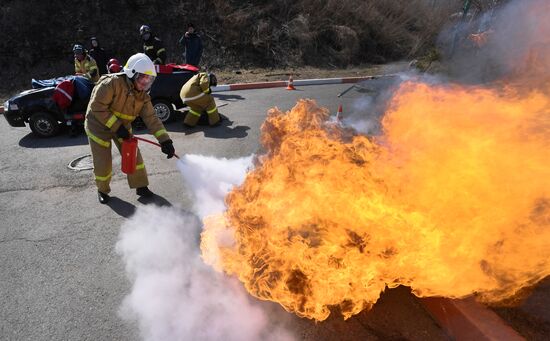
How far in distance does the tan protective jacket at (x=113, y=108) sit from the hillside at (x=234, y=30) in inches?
442

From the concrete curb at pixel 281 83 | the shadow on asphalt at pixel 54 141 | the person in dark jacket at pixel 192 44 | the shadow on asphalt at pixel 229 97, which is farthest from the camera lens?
the concrete curb at pixel 281 83

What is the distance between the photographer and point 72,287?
357cm

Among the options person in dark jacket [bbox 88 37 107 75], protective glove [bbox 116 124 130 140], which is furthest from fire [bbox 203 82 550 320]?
person in dark jacket [bbox 88 37 107 75]

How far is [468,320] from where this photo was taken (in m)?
2.81

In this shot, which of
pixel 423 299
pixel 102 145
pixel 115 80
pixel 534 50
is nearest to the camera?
pixel 423 299

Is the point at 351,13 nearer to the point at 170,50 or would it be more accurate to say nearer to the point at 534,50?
the point at 170,50

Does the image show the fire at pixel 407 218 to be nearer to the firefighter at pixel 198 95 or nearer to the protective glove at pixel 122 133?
the protective glove at pixel 122 133

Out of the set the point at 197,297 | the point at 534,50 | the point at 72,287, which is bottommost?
the point at 72,287

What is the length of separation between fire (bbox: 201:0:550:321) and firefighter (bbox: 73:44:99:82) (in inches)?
→ 308

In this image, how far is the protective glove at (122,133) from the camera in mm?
4711

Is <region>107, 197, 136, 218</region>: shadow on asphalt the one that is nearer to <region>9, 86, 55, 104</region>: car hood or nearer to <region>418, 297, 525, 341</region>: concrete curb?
<region>418, 297, 525, 341</region>: concrete curb

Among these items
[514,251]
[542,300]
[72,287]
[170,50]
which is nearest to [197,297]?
[72,287]

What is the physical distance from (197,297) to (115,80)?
3.01 m

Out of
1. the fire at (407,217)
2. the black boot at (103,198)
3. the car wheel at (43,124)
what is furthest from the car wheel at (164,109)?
the fire at (407,217)
